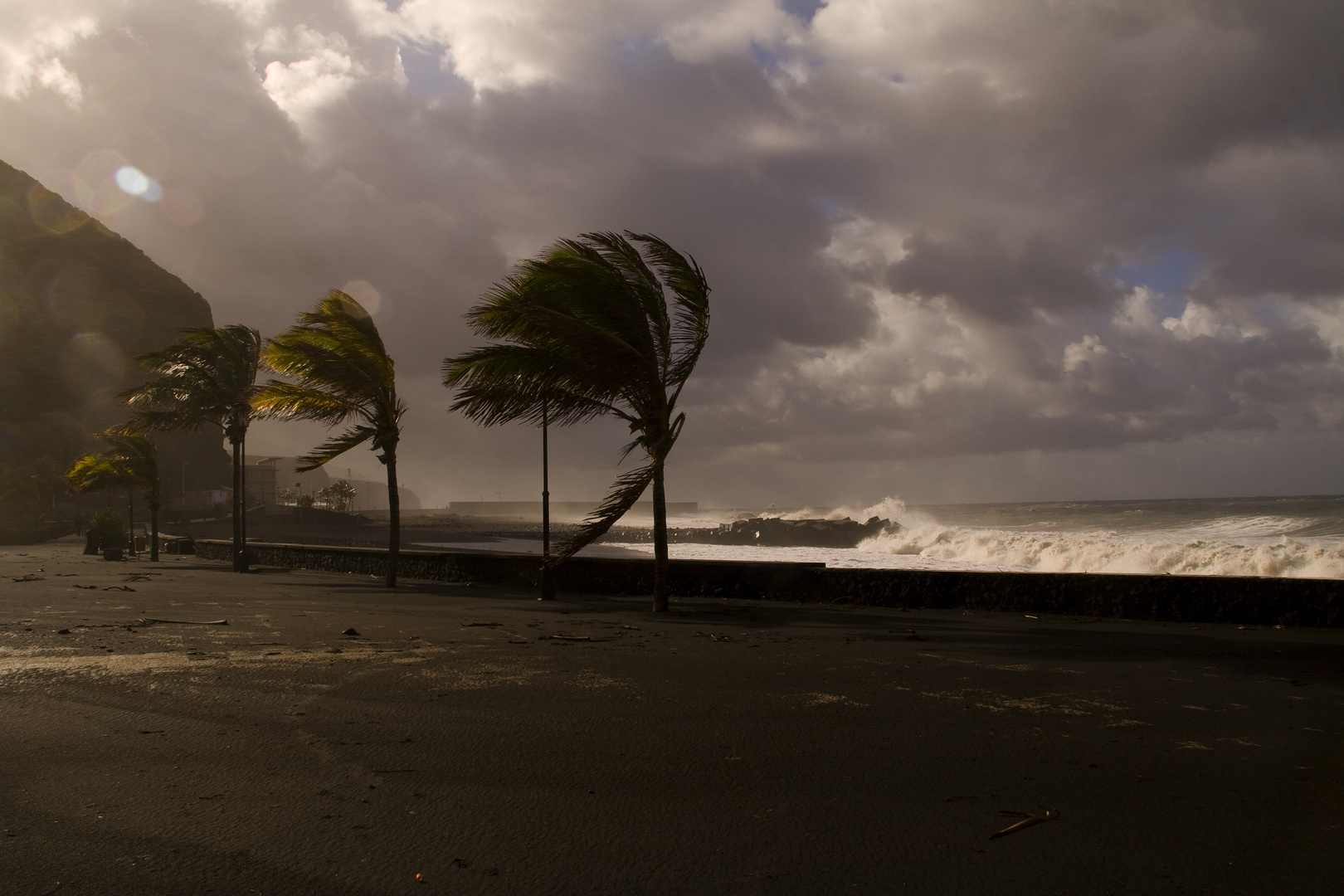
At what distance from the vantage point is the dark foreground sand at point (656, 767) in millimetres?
2926

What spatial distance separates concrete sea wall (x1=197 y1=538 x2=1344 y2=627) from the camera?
387 inches

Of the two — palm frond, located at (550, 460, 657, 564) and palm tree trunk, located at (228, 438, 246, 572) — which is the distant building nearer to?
palm tree trunk, located at (228, 438, 246, 572)

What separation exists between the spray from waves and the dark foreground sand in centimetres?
1418

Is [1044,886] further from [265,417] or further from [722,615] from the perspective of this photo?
[265,417]

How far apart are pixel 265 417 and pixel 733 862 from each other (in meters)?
17.8

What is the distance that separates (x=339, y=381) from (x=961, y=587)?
469 inches

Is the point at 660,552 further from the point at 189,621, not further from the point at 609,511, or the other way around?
the point at 189,621

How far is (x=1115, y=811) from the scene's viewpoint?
351 cm

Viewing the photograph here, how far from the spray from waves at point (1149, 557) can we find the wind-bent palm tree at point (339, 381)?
637 inches

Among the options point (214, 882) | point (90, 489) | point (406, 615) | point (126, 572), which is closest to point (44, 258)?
point (90, 489)

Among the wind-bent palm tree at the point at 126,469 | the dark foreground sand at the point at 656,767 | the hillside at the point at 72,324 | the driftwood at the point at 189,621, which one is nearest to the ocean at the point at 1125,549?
the dark foreground sand at the point at 656,767

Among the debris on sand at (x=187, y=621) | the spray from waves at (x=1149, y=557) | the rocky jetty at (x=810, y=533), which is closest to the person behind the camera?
the debris on sand at (x=187, y=621)

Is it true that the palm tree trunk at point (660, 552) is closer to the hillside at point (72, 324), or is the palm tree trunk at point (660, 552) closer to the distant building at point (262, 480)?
the hillside at point (72, 324)

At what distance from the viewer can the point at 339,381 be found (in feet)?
54.5
